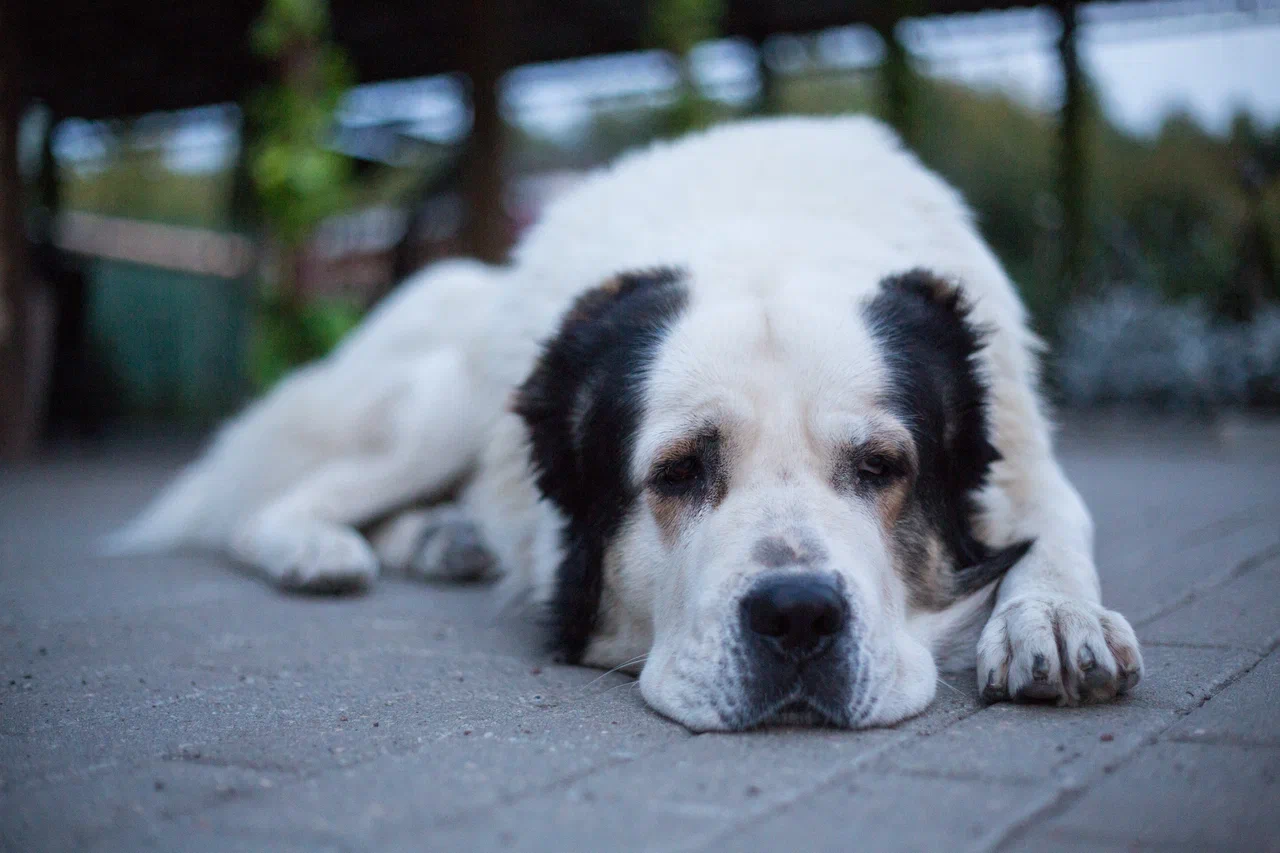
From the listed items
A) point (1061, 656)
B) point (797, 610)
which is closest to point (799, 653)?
point (797, 610)

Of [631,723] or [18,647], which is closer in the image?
[631,723]

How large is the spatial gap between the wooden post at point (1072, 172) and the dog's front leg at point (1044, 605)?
26.8ft

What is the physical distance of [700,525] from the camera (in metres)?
2.39

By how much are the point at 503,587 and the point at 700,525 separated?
120 cm

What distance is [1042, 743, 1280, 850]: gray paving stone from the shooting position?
1.47 metres

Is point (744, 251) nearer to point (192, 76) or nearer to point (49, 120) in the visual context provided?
point (192, 76)

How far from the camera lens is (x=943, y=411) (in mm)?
2637

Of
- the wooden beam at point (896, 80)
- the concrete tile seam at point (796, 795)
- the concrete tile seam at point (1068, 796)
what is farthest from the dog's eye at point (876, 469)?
the wooden beam at point (896, 80)

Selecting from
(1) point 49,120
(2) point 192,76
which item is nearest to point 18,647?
(2) point 192,76

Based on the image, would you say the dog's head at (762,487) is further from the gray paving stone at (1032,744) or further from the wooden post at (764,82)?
the wooden post at (764,82)

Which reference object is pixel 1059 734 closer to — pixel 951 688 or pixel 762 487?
pixel 951 688

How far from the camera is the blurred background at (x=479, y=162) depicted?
875cm

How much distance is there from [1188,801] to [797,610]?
0.67 meters

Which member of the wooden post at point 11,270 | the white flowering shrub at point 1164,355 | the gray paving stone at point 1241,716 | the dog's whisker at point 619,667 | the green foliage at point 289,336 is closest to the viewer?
the gray paving stone at point 1241,716
